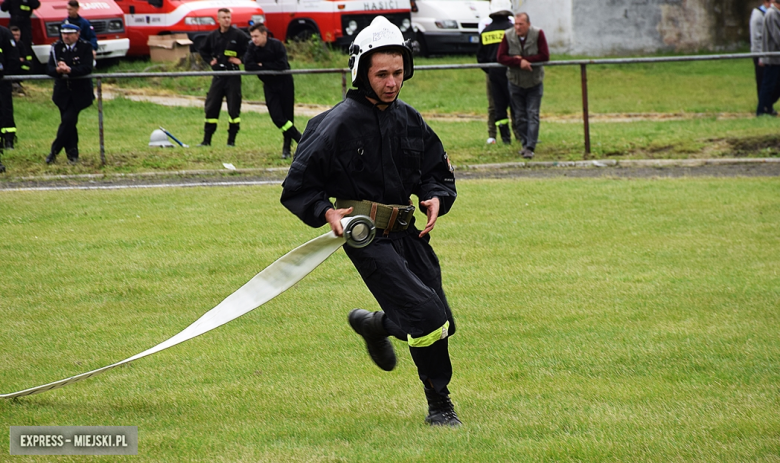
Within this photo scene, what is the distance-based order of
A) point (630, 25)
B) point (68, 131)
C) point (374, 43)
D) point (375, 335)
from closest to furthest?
point (374, 43) → point (375, 335) → point (68, 131) → point (630, 25)

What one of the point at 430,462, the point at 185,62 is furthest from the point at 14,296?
the point at 185,62

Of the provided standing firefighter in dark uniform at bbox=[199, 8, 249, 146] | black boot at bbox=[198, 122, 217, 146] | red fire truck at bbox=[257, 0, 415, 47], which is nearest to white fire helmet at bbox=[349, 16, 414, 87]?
standing firefighter in dark uniform at bbox=[199, 8, 249, 146]

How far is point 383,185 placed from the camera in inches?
173

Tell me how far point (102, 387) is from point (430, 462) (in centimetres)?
208

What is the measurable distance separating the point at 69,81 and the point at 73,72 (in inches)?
8.2

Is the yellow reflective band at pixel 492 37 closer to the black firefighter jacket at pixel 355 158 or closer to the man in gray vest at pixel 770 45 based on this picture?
the man in gray vest at pixel 770 45

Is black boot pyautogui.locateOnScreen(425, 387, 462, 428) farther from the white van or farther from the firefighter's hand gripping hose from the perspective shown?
the white van

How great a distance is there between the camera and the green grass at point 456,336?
4266 millimetres

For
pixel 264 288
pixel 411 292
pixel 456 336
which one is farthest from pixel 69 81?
pixel 411 292

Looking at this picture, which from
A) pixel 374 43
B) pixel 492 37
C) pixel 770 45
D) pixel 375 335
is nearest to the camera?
pixel 374 43

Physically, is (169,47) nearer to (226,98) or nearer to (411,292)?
(226,98)

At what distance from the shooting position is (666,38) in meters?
27.3

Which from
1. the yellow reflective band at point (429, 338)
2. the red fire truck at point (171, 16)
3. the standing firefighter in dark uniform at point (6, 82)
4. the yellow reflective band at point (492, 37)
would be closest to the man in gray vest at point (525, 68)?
the yellow reflective band at point (492, 37)

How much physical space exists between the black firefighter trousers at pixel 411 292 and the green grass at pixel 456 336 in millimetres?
308
